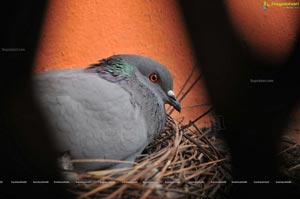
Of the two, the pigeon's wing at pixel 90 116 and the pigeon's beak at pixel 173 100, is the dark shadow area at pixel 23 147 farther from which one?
the pigeon's beak at pixel 173 100

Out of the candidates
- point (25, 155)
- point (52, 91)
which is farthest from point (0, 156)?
point (52, 91)

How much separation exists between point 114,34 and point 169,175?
638 mm

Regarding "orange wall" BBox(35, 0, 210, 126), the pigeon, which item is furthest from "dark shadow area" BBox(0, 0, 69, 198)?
"orange wall" BBox(35, 0, 210, 126)

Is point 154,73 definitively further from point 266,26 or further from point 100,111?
point 266,26

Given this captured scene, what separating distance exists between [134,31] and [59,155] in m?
0.65

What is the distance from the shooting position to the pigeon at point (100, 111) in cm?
102

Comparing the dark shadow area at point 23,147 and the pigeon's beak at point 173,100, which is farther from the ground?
the pigeon's beak at point 173,100

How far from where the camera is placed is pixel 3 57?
4.03 feet

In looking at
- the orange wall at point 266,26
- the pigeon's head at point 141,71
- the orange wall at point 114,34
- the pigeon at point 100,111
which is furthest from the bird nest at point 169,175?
the orange wall at point 266,26

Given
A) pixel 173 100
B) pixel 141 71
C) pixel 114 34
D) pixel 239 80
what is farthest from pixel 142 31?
pixel 239 80

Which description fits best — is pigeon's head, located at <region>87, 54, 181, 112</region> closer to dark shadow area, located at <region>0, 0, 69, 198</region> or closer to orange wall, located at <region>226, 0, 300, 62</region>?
dark shadow area, located at <region>0, 0, 69, 198</region>

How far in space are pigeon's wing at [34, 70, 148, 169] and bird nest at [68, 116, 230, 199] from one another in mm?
59

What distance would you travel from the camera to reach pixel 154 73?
1273 millimetres

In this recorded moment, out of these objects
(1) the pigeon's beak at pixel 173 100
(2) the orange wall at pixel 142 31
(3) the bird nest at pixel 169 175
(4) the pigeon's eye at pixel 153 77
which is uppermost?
(2) the orange wall at pixel 142 31
